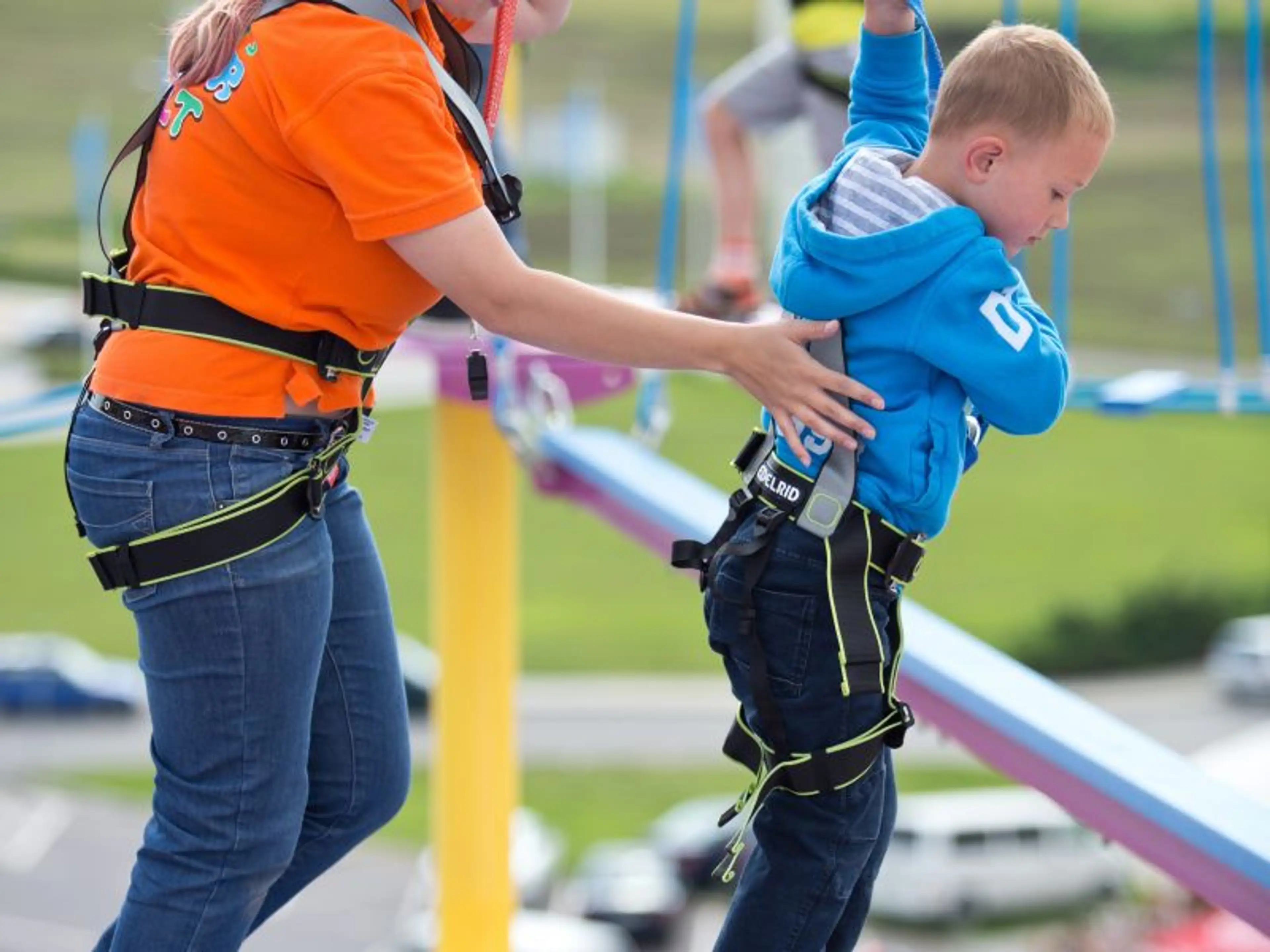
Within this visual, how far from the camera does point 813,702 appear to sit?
1819 millimetres

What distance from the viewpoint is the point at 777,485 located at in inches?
72.3

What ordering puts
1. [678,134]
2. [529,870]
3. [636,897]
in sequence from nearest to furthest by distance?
[678,134] → [636,897] → [529,870]

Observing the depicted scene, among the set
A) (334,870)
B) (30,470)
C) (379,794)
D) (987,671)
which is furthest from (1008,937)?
(30,470)

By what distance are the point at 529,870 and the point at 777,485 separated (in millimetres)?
12289

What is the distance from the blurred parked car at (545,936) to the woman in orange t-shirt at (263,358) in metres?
9.78

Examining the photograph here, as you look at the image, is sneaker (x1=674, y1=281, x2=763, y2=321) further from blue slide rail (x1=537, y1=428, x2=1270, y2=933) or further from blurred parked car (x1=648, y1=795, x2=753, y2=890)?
blurred parked car (x1=648, y1=795, x2=753, y2=890)

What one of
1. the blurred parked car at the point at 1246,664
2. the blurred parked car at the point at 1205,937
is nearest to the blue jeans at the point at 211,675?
the blurred parked car at the point at 1205,937

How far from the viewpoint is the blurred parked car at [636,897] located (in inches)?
529

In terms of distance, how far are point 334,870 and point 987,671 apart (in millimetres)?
12489

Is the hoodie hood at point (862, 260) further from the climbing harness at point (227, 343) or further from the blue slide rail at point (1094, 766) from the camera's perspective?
the blue slide rail at point (1094, 766)

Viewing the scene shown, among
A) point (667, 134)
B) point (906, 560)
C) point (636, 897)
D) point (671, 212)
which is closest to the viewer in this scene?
point (906, 560)

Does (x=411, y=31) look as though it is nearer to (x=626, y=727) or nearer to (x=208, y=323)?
(x=208, y=323)

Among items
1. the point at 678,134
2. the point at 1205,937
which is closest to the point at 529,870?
the point at 1205,937

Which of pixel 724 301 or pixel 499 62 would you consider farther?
pixel 724 301
